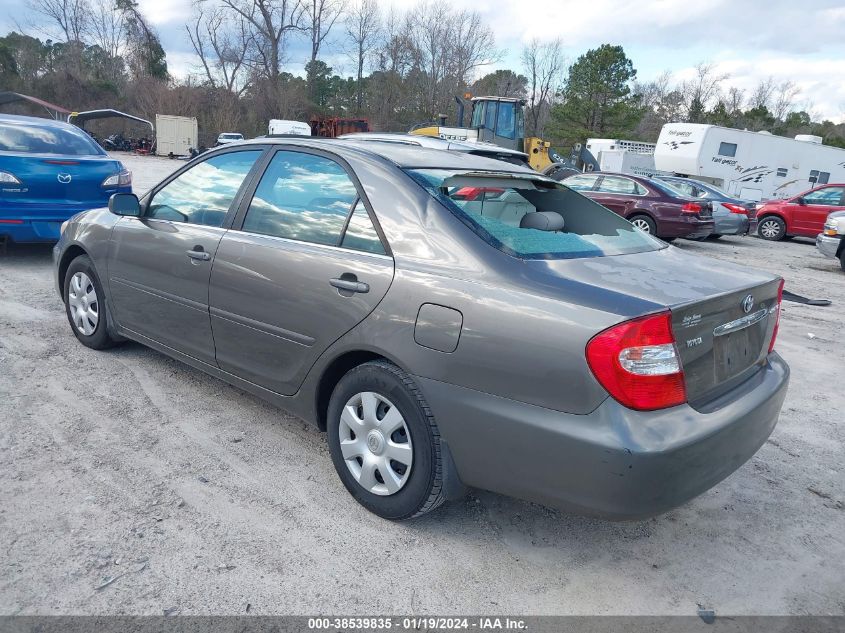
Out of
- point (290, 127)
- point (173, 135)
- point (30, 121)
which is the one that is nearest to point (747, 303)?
point (30, 121)

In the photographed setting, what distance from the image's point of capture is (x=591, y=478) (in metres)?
2.19

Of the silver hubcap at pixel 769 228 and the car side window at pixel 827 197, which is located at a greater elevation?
→ the car side window at pixel 827 197

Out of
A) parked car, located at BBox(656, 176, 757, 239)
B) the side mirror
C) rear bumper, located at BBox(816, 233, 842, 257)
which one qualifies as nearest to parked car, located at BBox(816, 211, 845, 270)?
rear bumper, located at BBox(816, 233, 842, 257)

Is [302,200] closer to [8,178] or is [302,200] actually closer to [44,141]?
[8,178]

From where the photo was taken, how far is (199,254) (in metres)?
3.50

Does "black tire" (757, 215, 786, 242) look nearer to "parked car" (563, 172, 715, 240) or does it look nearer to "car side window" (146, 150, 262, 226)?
"parked car" (563, 172, 715, 240)

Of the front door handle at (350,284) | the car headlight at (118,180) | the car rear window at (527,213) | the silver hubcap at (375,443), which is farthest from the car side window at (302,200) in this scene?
the car headlight at (118,180)

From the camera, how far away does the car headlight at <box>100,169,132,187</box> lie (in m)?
7.13

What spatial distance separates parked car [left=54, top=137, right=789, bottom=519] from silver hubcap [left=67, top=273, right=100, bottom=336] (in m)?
0.90

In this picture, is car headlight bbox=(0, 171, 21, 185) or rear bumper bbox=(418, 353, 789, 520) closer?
rear bumper bbox=(418, 353, 789, 520)

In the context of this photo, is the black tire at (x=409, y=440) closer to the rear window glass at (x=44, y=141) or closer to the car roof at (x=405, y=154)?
the car roof at (x=405, y=154)

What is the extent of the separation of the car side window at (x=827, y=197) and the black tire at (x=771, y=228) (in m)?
0.79

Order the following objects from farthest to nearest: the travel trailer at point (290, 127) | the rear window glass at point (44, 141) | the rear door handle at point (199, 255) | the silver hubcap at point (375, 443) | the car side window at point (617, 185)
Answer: the travel trailer at point (290, 127), the car side window at point (617, 185), the rear window glass at point (44, 141), the rear door handle at point (199, 255), the silver hubcap at point (375, 443)

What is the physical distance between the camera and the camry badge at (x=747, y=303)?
2631 millimetres
